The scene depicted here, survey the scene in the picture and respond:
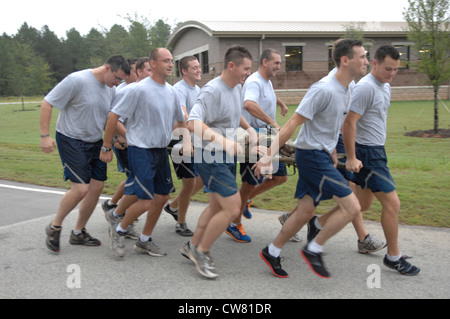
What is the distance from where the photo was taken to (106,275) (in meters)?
4.09

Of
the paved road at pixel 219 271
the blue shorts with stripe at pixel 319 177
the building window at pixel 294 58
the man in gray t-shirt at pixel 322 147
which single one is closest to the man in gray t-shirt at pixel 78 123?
the paved road at pixel 219 271

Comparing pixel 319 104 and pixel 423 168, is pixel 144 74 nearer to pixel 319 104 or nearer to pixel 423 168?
pixel 319 104

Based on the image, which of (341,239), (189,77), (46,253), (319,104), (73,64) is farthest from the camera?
(73,64)

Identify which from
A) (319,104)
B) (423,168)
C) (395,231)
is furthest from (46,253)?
(423,168)

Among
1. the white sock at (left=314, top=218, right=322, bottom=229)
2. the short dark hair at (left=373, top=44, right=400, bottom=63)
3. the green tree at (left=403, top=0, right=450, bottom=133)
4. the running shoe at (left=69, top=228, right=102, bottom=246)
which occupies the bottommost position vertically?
the running shoe at (left=69, top=228, right=102, bottom=246)

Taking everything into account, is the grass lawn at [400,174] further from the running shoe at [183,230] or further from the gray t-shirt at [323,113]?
the gray t-shirt at [323,113]

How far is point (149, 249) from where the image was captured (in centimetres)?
471

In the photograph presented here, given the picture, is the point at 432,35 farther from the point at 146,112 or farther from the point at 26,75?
the point at 26,75

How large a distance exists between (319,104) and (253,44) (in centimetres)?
2776

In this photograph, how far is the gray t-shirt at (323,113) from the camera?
3.78 meters

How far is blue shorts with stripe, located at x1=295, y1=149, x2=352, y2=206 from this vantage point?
3799 millimetres

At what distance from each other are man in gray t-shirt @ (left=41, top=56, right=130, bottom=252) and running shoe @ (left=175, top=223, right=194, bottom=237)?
1009 millimetres

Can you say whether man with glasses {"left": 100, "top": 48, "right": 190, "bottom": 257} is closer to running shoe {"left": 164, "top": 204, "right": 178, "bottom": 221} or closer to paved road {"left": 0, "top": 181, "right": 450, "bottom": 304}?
paved road {"left": 0, "top": 181, "right": 450, "bottom": 304}

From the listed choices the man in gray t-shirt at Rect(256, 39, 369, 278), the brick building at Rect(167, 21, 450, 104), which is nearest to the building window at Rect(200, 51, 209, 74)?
the brick building at Rect(167, 21, 450, 104)
